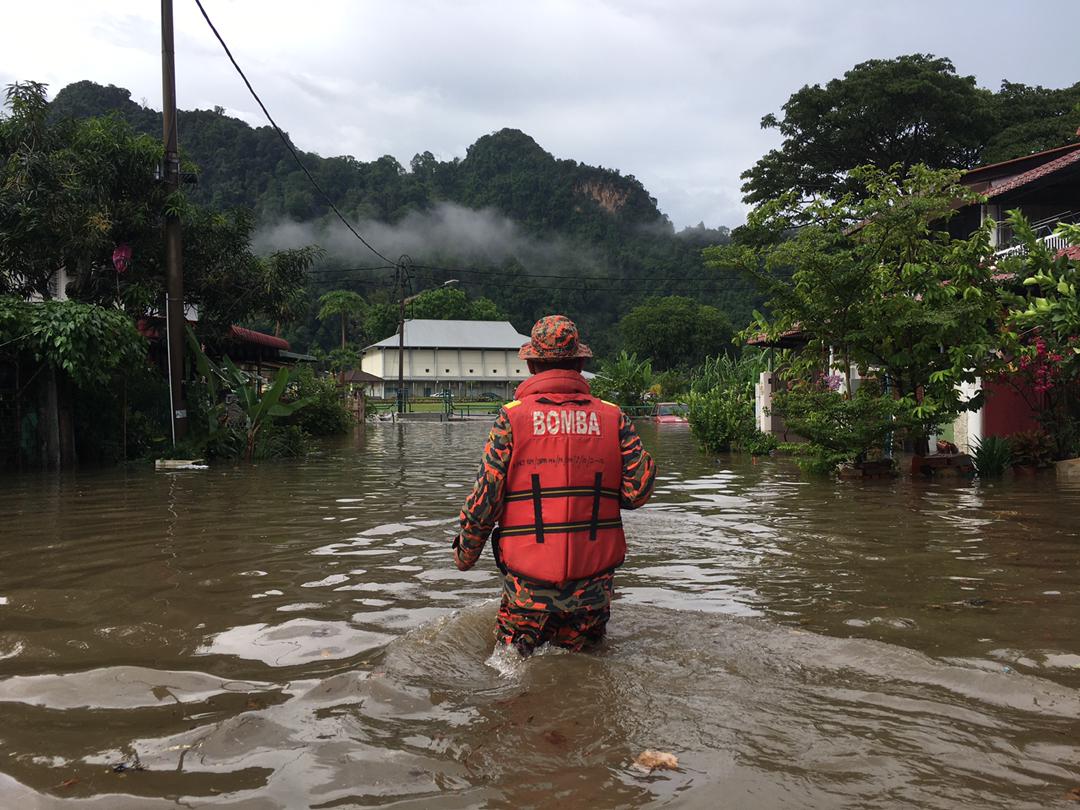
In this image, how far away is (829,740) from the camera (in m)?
3.27

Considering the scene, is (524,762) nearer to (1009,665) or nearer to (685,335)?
(1009,665)

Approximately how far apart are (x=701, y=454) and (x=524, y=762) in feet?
53.2

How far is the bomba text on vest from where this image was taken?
402 cm

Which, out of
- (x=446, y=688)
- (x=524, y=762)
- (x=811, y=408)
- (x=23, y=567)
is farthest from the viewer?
(x=811, y=408)

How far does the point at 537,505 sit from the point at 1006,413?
14300 mm

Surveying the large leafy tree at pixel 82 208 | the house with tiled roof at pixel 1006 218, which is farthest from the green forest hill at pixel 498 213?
the house with tiled roof at pixel 1006 218

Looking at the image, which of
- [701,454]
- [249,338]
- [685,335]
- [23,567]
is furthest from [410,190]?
[23,567]

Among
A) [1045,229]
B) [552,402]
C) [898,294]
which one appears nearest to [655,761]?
[552,402]

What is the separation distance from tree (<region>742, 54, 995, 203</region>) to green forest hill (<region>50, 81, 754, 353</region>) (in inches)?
2034

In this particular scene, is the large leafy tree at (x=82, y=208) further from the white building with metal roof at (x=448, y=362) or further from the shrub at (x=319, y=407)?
the white building with metal roof at (x=448, y=362)

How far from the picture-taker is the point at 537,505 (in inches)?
158

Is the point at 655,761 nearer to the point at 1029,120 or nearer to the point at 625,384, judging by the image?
the point at 625,384

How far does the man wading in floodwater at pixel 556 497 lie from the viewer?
401cm

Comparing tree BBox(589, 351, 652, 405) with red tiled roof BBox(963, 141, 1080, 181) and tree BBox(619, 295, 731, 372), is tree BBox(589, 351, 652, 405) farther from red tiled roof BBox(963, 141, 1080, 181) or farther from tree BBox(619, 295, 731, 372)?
tree BBox(619, 295, 731, 372)
